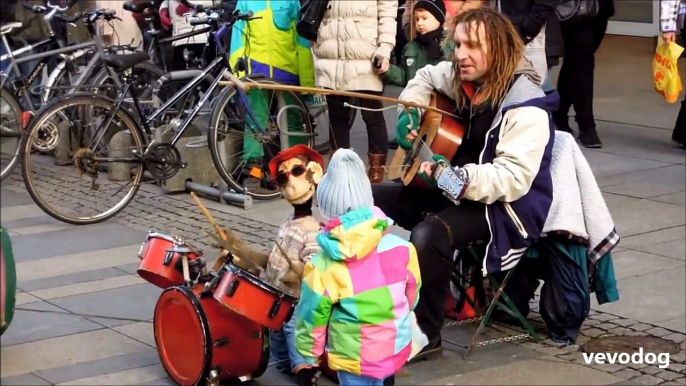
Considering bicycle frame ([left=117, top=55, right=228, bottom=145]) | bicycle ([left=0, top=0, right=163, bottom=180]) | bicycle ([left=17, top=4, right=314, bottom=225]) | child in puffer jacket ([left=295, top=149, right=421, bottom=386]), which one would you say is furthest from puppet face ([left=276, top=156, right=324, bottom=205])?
bicycle ([left=0, top=0, right=163, bottom=180])

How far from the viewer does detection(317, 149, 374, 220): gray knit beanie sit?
12.2 ft

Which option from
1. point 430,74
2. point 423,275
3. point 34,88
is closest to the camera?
point 423,275

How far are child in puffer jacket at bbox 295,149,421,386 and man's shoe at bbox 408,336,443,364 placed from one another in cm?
69

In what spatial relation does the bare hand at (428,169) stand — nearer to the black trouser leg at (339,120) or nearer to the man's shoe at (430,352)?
the man's shoe at (430,352)

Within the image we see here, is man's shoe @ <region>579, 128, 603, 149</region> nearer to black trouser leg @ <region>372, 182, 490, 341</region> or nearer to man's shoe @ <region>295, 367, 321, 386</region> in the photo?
black trouser leg @ <region>372, 182, 490, 341</region>

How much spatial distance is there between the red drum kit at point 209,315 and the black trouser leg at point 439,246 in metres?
0.61

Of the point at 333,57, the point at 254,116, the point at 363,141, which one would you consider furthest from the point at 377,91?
the point at 363,141

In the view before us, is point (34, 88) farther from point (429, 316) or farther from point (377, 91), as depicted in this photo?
point (429, 316)

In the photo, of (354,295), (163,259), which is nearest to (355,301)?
(354,295)

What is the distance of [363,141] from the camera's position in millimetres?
9000

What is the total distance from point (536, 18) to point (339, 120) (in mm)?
1524

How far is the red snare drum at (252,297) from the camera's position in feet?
12.6

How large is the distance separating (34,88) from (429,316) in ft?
17.6

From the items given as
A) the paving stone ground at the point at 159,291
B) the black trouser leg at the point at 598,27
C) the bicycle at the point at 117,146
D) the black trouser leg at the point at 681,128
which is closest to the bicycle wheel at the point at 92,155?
the bicycle at the point at 117,146
